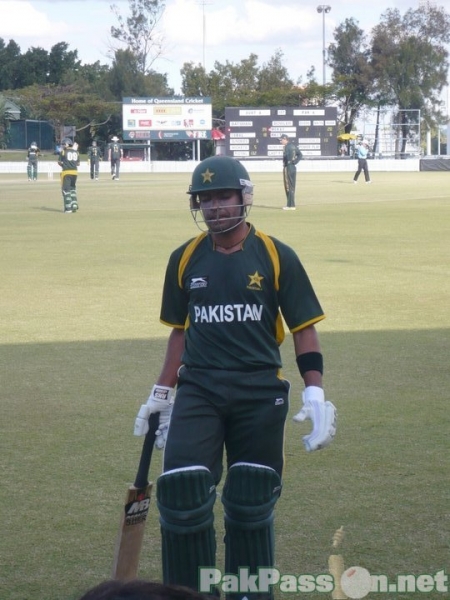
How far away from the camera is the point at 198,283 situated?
14.5 feet

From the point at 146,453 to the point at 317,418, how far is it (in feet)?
2.43

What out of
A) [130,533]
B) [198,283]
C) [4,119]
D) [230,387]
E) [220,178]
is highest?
[4,119]

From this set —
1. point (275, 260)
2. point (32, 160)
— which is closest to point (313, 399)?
point (275, 260)

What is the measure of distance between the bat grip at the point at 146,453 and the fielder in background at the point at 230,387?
3 cm

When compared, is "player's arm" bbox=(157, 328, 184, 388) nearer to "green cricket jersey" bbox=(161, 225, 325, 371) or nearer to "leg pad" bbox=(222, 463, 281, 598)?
"green cricket jersey" bbox=(161, 225, 325, 371)

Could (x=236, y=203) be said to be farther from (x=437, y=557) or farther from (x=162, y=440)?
(x=437, y=557)

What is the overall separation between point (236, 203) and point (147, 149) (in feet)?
235

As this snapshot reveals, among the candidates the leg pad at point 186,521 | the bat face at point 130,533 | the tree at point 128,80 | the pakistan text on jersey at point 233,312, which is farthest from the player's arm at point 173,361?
the tree at point 128,80

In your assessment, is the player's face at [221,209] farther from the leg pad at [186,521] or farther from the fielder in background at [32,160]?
the fielder in background at [32,160]

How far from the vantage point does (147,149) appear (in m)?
75.2

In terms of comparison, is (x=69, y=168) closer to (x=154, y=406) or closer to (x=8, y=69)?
(x=154, y=406)

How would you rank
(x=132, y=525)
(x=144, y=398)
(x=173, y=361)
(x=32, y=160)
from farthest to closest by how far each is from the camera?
(x=32, y=160) < (x=144, y=398) < (x=173, y=361) < (x=132, y=525)

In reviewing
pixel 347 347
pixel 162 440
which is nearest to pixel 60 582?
pixel 162 440

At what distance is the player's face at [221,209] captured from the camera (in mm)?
4406
